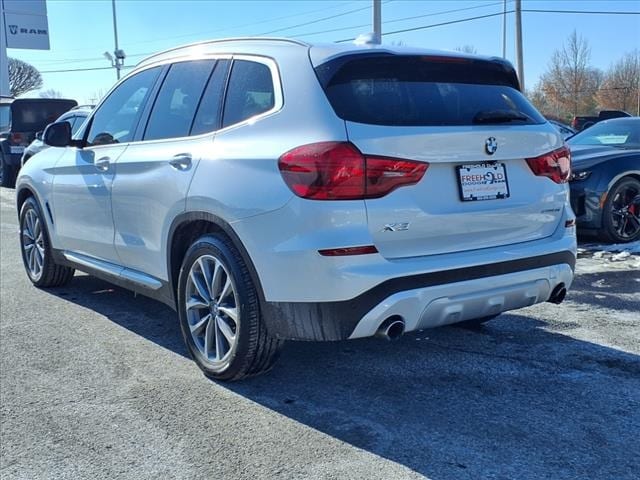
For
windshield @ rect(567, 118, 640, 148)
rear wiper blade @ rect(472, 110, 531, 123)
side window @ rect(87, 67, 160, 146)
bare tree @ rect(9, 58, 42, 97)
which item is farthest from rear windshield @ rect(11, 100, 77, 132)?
bare tree @ rect(9, 58, 42, 97)

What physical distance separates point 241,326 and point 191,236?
776 millimetres

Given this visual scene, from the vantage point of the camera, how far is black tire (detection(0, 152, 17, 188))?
1642 centimetres

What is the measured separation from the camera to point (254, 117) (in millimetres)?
3725

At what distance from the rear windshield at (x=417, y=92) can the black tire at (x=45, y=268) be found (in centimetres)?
364

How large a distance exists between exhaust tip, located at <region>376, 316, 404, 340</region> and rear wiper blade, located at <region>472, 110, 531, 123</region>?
3.72ft

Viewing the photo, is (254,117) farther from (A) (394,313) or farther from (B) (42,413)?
(B) (42,413)

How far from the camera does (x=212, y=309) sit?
157 inches

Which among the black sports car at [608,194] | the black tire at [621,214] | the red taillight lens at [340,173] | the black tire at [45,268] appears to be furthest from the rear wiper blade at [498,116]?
the black tire at [621,214]

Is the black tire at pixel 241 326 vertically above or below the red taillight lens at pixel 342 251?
below

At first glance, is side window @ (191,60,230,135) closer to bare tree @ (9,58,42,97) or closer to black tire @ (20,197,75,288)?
black tire @ (20,197,75,288)

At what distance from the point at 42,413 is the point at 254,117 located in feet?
6.29

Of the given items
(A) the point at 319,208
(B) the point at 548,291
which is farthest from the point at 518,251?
(A) the point at 319,208

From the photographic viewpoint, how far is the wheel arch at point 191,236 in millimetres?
3582

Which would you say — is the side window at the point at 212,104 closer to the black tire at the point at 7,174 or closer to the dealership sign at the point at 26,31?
the black tire at the point at 7,174
